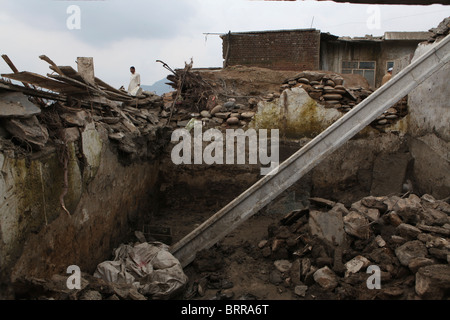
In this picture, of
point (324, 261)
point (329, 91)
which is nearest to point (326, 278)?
point (324, 261)

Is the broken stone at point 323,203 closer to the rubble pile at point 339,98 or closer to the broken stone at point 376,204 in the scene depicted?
the broken stone at point 376,204

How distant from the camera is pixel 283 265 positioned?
4.73 m

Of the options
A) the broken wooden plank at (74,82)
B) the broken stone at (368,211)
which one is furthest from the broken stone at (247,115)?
the broken wooden plank at (74,82)

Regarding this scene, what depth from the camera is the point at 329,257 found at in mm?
4434

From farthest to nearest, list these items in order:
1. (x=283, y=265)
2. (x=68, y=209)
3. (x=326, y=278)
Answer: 1. (x=283, y=265)
2. (x=326, y=278)
3. (x=68, y=209)

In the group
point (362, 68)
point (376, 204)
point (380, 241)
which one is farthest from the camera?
point (362, 68)

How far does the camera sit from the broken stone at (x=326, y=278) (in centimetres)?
396

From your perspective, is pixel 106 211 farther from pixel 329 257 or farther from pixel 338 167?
pixel 338 167

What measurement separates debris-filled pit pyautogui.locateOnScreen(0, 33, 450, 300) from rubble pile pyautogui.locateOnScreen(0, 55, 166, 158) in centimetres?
2

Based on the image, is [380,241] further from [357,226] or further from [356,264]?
[356,264]

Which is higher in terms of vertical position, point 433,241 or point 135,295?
point 433,241

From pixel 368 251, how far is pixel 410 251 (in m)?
0.53

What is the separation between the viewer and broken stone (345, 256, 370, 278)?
4.02m

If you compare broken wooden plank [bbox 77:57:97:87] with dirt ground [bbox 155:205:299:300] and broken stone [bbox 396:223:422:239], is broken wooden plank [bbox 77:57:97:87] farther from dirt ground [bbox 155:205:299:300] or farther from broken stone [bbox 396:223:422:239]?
broken stone [bbox 396:223:422:239]
